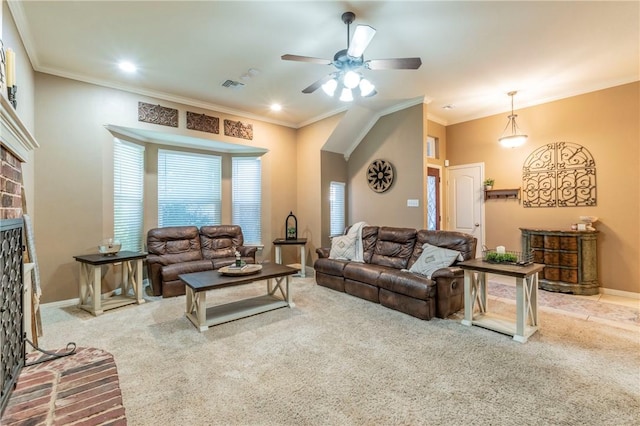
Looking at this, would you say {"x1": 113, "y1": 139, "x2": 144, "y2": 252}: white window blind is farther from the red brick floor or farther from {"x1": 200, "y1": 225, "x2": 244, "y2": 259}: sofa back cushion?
the red brick floor

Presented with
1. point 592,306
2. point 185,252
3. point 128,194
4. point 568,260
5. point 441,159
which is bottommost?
point 592,306

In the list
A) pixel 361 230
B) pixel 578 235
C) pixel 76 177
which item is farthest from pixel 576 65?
pixel 76 177

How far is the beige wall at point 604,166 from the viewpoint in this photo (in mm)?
4074

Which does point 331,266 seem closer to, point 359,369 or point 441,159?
point 359,369

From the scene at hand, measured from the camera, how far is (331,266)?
14.9 ft

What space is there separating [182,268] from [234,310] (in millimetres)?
1314

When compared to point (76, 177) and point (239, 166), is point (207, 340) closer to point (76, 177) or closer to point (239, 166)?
point (76, 177)

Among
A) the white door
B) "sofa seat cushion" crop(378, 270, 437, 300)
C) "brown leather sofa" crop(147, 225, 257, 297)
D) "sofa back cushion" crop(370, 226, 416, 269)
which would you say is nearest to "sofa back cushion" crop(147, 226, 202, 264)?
"brown leather sofa" crop(147, 225, 257, 297)

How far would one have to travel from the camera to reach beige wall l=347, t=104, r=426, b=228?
4910mm

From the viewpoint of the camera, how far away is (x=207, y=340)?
9.20ft

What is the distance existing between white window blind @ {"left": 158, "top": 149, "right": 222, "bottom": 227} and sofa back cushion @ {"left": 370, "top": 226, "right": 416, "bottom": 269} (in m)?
3.21

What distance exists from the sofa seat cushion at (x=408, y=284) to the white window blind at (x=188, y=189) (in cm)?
359

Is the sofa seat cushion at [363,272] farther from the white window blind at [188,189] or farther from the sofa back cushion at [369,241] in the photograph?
the white window blind at [188,189]

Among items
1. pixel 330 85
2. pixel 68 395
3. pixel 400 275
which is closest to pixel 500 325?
pixel 400 275
